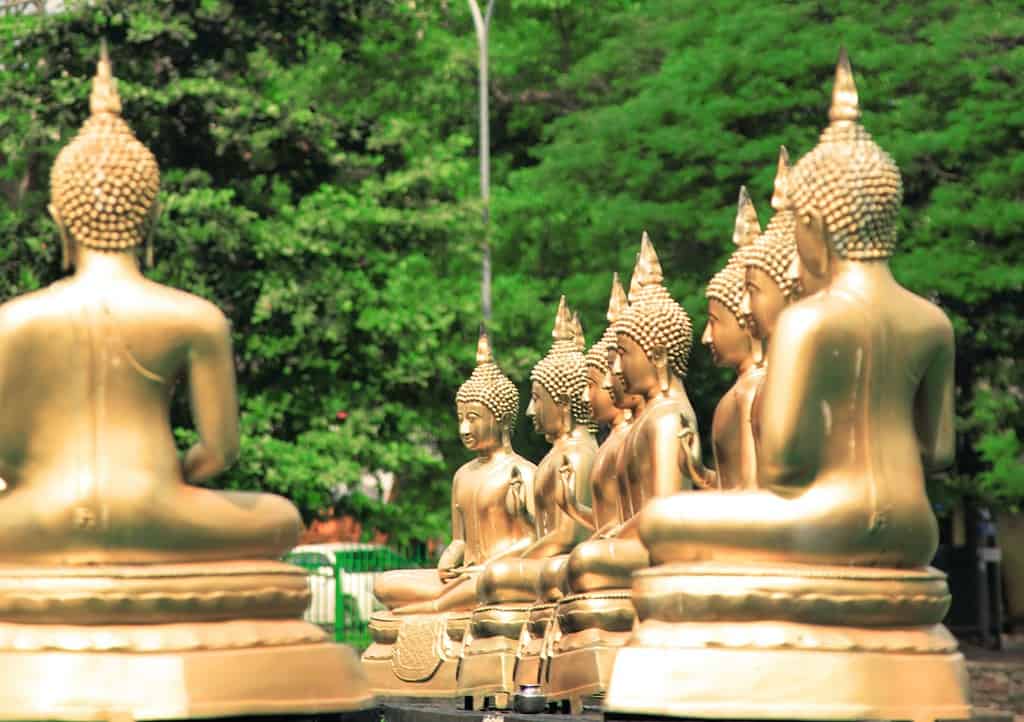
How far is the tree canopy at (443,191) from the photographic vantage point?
27562 mm

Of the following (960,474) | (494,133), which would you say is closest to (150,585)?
(960,474)

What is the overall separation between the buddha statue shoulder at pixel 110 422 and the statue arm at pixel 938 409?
2328 millimetres

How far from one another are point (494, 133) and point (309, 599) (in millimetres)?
28845

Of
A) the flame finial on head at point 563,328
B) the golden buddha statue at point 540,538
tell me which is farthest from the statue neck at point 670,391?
the flame finial on head at point 563,328

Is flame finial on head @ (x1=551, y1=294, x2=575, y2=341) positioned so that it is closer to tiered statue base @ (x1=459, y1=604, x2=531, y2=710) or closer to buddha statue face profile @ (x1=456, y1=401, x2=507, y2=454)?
buddha statue face profile @ (x1=456, y1=401, x2=507, y2=454)

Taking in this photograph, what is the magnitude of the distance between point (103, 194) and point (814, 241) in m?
2.43

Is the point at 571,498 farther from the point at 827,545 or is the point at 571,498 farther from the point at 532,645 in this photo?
the point at 827,545

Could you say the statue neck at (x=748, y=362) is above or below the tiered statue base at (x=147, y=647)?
above

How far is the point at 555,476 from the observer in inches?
548

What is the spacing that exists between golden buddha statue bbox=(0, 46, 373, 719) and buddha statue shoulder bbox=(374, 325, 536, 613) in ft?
21.0

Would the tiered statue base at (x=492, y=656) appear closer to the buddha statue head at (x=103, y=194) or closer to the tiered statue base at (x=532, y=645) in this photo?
the tiered statue base at (x=532, y=645)

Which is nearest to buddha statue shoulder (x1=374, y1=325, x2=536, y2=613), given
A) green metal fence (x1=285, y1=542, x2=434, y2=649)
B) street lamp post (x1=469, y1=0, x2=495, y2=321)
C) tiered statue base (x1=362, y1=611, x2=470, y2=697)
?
tiered statue base (x1=362, y1=611, x2=470, y2=697)

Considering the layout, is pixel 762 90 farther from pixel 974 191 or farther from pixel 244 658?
pixel 244 658

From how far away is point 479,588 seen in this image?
47.7 feet
